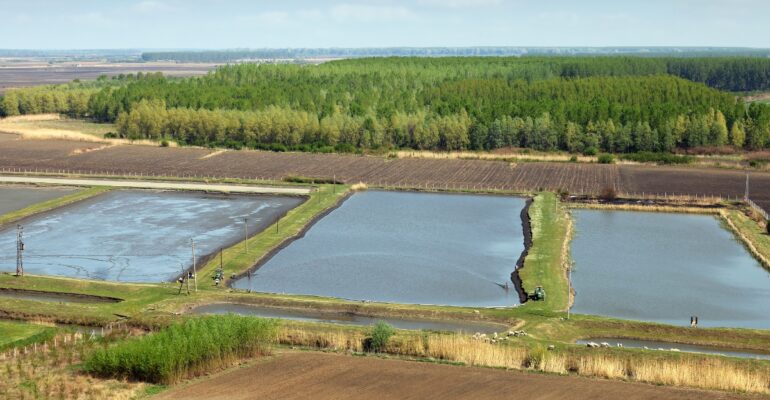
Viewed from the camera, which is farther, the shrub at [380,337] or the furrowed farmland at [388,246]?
the shrub at [380,337]

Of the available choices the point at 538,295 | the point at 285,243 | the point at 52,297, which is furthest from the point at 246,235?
the point at 538,295

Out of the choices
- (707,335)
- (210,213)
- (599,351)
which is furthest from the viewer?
(210,213)

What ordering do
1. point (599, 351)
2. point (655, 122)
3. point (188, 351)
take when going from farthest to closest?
point (655, 122)
point (599, 351)
point (188, 351)

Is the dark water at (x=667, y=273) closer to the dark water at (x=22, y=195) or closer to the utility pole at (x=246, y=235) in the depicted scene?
the utility pole at (x=246, y=235)

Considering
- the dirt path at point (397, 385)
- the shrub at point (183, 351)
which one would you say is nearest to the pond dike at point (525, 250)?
the dirt path at point (397, 385)

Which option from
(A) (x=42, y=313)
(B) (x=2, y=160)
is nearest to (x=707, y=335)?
(A) (x=42, y=313)

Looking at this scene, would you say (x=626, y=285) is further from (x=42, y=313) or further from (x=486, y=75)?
(x=486, y=75)
